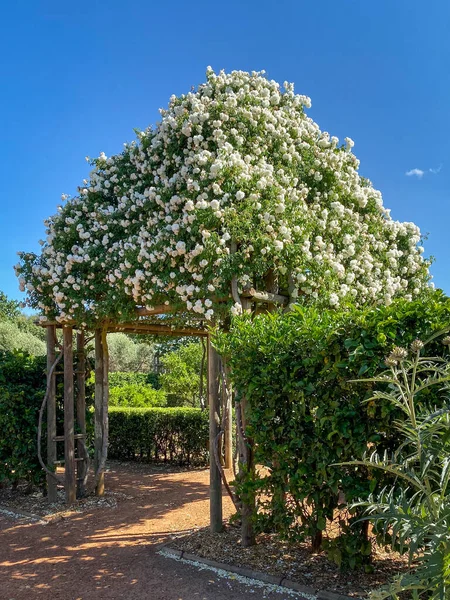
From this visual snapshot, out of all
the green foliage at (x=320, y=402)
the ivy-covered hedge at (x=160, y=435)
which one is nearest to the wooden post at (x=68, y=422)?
the ivy-covered hedge at (x=160, y=435)

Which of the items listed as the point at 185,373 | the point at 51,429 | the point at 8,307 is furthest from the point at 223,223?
the point at 8,307

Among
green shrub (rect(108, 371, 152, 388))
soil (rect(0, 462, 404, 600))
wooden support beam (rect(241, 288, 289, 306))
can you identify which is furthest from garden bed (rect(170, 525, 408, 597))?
green shrub (rect(108, 371, 152, 388))

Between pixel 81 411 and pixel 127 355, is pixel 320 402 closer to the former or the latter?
pixel 81 411

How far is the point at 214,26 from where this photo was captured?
653 centimetres

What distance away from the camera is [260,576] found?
411 centimetres

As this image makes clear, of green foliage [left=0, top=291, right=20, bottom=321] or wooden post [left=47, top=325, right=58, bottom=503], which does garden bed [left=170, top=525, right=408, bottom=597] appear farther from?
green foliage [left=0, top=291, right=20, bottom=321]

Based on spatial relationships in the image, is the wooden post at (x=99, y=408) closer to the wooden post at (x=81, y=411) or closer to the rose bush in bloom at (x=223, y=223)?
the wooden post at (x=81, y=411)

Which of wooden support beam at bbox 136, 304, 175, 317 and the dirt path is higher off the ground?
wooden support beam at bbox 136, 304, 175, 317

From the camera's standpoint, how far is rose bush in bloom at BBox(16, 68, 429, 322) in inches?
208

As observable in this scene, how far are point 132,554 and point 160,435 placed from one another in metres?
4.96

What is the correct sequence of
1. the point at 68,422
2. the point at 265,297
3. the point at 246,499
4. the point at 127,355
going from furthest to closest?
the point at 127,355
the point at 68,422
the point at 265,297
the point at 246,499

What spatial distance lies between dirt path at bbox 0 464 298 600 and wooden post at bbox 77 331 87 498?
0.59 meters

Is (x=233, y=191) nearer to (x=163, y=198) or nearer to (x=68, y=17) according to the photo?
(x=163, y=198)

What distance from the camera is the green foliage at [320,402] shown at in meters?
3.45
